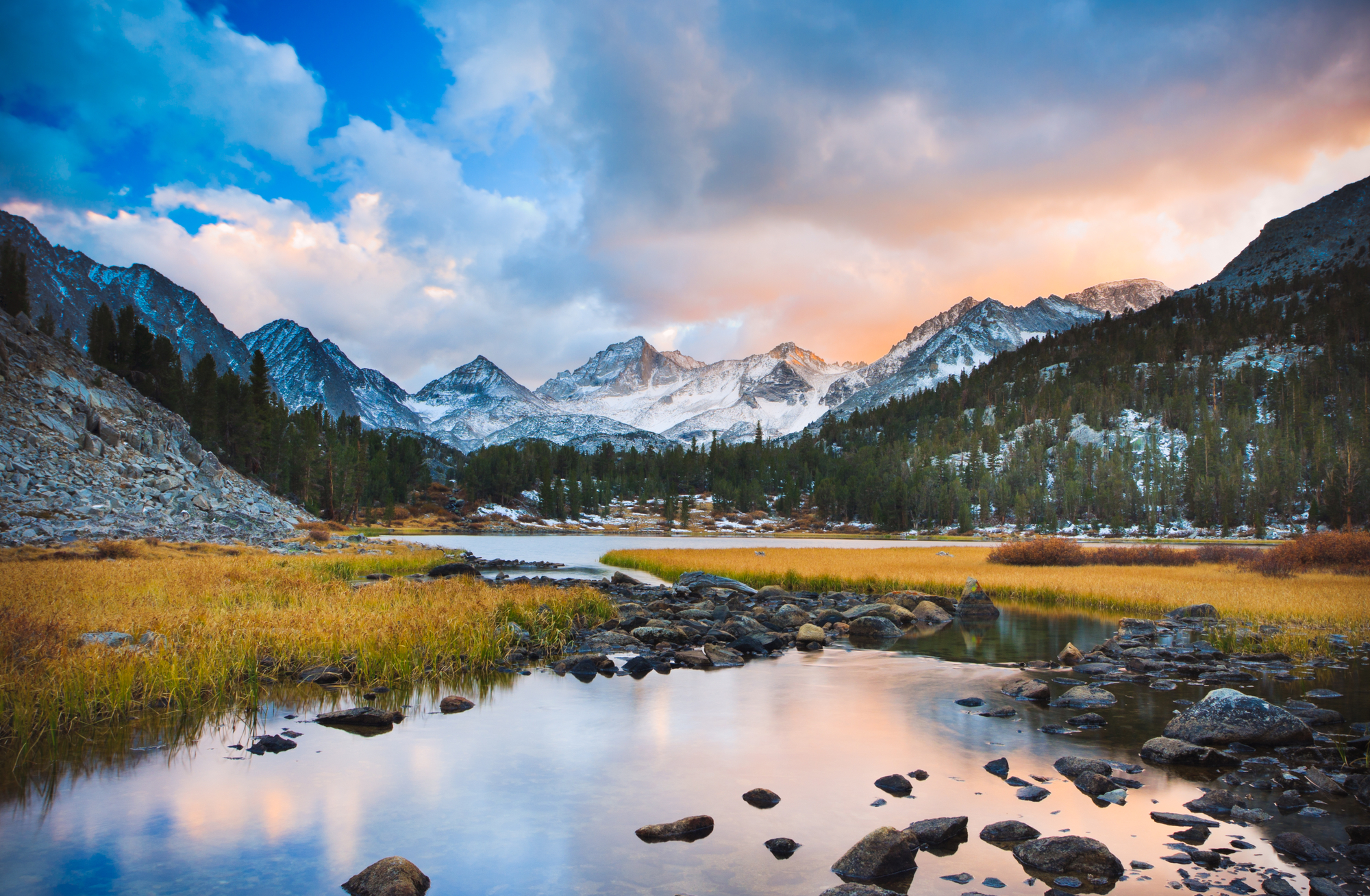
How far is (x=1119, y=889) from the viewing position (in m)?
7.59

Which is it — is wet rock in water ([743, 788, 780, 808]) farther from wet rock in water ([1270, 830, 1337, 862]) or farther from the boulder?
the boulder

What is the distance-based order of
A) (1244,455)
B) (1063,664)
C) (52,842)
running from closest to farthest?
(52,842)
(1063,664)
(1244,455)

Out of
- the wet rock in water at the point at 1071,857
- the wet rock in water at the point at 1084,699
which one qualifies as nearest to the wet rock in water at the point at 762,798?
the wet rock in water at the point at 1071,857

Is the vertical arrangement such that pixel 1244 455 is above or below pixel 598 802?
above

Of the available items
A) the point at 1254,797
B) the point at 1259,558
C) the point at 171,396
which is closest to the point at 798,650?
the point at 1254,797

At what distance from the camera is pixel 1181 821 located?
9.35 m

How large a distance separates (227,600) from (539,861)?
19.0 m

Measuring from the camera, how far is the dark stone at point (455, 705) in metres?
15.2

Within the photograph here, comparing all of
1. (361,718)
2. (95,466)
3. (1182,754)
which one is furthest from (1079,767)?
(95,466)

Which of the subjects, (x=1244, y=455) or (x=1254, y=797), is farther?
(x=1244, y=455)

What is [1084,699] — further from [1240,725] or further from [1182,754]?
[1182,754]

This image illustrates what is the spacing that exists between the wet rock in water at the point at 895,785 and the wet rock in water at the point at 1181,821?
3339 mm

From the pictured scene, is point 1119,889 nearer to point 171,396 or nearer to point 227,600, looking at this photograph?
point 227,600

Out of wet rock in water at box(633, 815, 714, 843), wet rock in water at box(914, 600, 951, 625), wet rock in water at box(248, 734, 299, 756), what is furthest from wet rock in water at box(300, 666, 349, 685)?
wet rock in water at box(914, 600, 951, 625)
